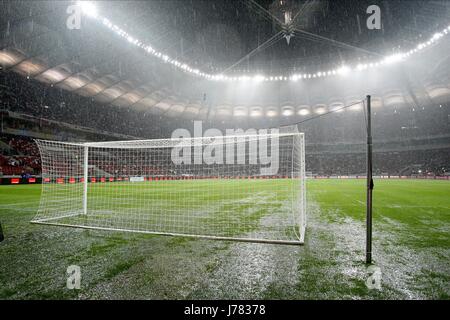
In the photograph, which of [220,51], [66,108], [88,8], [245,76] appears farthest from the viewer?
[245,76]

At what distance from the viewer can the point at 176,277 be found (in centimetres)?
282

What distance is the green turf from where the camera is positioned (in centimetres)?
248

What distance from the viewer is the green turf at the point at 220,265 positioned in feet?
8.15

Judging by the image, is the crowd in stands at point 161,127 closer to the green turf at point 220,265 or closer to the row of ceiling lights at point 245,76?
the row of ceiling lights at point 245,76

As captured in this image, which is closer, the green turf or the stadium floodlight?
the green turf

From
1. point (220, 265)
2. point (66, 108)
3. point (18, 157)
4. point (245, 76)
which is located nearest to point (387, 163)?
point (245, 76)

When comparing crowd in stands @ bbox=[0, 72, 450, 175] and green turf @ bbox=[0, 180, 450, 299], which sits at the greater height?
crowd in stands @ bbox=[0, 72, 450, 175]

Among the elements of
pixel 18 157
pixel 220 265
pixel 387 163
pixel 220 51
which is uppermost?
pixel 220 51

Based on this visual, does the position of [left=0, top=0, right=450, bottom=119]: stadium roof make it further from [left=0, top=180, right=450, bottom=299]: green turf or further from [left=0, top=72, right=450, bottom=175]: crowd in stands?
[left=0, top=180, right=450, bottom=299]: green turf

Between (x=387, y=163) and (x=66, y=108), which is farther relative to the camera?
(x=387, y=163)

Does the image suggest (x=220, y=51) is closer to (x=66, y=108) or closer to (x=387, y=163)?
(x=66, y=108)

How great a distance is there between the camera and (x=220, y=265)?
3186 millimetres

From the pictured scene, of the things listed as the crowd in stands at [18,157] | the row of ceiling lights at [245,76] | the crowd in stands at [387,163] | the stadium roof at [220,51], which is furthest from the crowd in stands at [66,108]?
the crowd in stands at [387,163]

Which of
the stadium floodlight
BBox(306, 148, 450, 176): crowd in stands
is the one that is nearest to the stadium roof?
the stadium floodlight
